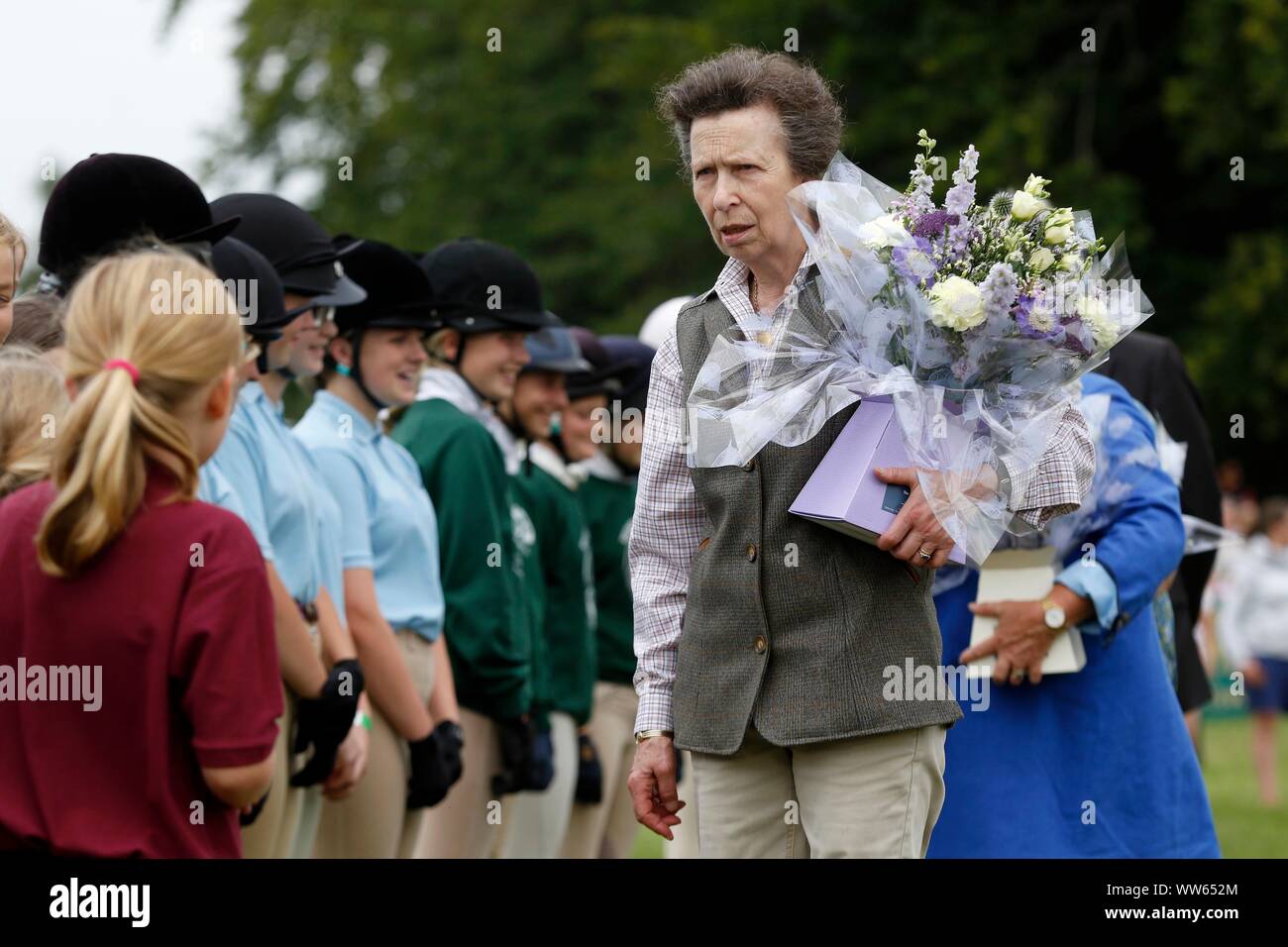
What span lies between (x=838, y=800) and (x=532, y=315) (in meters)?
3.38

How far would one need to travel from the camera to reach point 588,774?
7816mm

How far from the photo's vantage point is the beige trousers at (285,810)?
4699 millimetres

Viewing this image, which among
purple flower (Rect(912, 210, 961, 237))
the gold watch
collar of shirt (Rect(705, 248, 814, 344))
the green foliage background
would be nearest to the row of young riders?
collar of shirt (Rect(705, 248, 814, 344))

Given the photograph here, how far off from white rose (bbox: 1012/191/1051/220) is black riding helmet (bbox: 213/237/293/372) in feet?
6.70

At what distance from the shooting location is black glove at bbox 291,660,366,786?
16.2ft

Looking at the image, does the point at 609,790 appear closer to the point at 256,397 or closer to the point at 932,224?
the point at 256,397

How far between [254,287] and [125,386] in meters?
1.70

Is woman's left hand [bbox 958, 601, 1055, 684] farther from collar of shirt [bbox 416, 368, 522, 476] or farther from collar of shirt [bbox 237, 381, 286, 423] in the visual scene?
collar of shirt [bbox 416, 368, 522, 476]

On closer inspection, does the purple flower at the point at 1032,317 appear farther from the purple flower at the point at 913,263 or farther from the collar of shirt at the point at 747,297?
the collar of shirt at the point at 747,297

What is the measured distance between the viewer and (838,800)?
384 centimetres

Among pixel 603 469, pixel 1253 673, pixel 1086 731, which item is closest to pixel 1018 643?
pixel 1086 731

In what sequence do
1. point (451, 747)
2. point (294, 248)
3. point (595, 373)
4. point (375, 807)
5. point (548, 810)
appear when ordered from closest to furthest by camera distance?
point (294, 248) < point (375, 807) < point (451, 747) < point (548, 810) < point (595, 373)

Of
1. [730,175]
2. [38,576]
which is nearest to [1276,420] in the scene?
[730,175]

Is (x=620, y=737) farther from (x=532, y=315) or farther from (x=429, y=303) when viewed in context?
(x=429, y=303)
